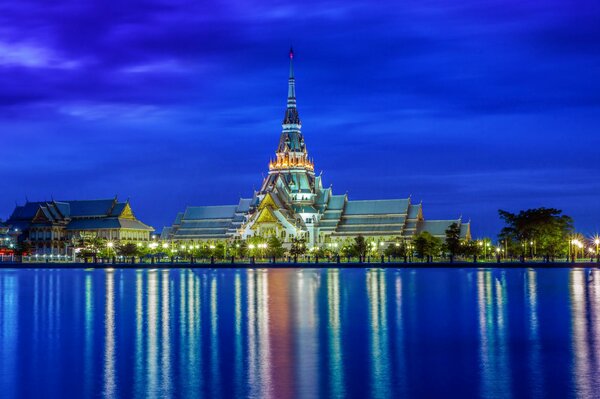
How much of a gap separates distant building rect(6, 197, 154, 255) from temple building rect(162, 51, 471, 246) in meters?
8.18

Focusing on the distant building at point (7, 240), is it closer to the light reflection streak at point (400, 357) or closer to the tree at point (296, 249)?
the tree at point (296, 249)

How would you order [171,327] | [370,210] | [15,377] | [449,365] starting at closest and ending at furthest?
[15,377], [449,365], [171,327], [370,210]

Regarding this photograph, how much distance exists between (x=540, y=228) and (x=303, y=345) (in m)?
78.8

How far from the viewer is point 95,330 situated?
29.7 metres

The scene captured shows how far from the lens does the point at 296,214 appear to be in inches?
5295

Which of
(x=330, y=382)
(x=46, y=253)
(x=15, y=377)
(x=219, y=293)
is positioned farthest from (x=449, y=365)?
(x=46, y=253)

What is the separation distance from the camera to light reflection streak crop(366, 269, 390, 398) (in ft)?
61.8

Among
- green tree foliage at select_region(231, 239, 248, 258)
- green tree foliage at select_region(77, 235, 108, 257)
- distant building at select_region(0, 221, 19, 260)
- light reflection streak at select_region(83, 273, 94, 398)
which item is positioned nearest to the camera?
light reflection streak at select_region(83, 273, 94, 398)

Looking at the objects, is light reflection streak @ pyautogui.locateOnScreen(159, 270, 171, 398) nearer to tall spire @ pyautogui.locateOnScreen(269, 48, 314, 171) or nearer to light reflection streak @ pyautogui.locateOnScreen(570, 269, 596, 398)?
light reflection streak @ pyautogui.locateOnScreen(570, 269, 596, 398)

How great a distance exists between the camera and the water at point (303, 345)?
62.3 ft

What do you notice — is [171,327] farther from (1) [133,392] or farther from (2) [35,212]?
(2) [35,212]

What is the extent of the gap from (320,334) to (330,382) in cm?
874

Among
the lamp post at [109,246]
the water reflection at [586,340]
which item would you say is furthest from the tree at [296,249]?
the water reflection at [586,340]

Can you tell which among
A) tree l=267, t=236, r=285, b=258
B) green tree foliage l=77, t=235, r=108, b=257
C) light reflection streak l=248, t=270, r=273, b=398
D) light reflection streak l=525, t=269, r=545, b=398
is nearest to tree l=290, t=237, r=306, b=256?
tree l=267, t=236, r=285, b=258
